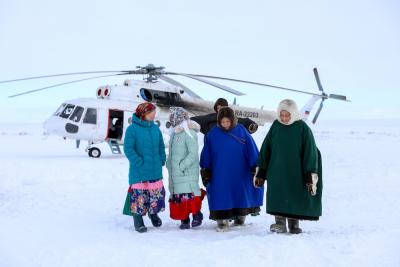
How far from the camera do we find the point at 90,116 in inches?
604

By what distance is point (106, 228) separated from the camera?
6.00 metres

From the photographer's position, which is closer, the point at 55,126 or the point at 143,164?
the point at 143,164

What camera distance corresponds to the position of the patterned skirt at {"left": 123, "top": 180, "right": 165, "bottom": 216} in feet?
18.7

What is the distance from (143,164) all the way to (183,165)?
47 centimetres

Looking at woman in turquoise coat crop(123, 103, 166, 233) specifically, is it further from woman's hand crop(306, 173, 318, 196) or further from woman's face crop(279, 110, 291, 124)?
woman's hand crop(306, 173, 318, 196)

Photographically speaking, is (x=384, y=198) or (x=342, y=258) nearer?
(x=342, y=258)

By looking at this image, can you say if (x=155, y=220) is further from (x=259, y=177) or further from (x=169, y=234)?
(x=259, y=177)

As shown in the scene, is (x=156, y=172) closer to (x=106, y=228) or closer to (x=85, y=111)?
(x=106, y=228)

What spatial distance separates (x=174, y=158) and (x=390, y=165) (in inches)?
366

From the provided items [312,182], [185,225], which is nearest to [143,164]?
[185,225]

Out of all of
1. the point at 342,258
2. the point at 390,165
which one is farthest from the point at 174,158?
the point at 390,165

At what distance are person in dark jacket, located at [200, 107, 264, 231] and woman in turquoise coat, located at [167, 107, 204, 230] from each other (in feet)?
0.52

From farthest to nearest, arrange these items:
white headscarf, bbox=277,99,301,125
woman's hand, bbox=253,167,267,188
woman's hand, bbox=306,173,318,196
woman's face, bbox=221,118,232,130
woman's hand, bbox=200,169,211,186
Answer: woman's hand, bbox=200,169,211,186, woman's face, bbox=221,118,232,130, woman's hand, bbox=253,167,267,188, white headscarf, bbox=277,99,301,125, woman's hand, bbox=306,173,318,196

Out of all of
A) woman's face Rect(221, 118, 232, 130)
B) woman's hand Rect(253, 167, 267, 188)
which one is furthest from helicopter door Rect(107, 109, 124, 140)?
woman's hand Rect(253, 167, 267, 188)
